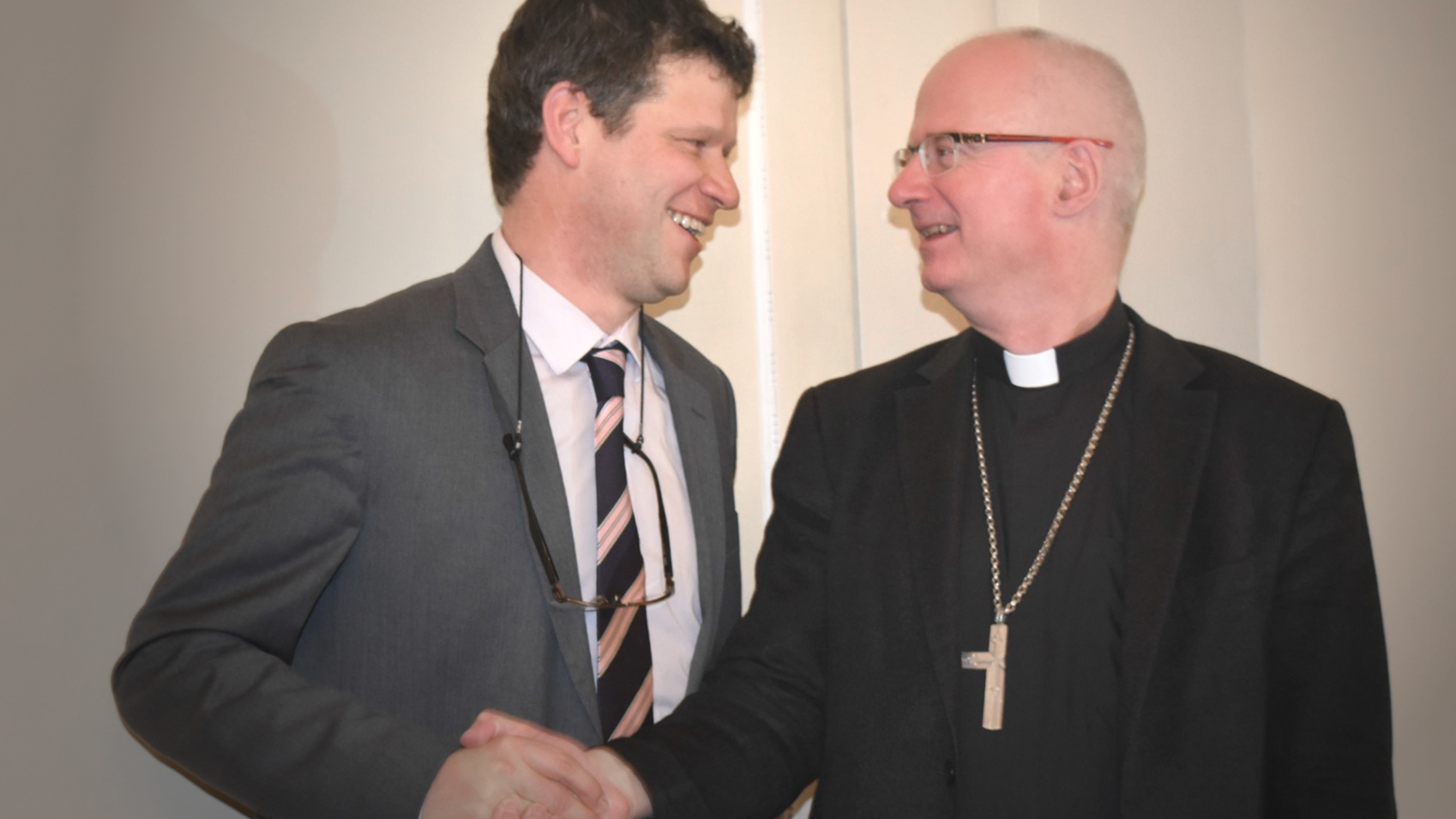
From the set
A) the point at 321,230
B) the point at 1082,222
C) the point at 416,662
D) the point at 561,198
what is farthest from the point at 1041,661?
the point at 321,230

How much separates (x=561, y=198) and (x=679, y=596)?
2.68 ft

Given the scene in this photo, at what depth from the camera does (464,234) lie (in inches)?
105

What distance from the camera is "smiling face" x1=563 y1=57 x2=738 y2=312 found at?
2297mm

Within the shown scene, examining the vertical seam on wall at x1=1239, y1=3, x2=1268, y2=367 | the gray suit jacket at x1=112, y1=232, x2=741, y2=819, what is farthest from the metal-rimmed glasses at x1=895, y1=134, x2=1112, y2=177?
the vertical seam on wall at x1=1239, y1=3, x2=1268, y2=367

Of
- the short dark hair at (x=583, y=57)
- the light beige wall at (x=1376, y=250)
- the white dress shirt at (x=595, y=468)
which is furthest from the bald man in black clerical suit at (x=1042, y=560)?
the light beige wall at (x=1376, y=250)

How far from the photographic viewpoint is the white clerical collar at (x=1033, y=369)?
230cm

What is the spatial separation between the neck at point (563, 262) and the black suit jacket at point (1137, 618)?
0.47 m

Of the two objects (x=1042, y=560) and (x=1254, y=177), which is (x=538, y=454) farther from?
(x=1254, y=177)

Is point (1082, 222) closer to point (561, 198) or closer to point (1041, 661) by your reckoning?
point (1041, 661)

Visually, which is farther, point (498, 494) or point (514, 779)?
point (498, 494)

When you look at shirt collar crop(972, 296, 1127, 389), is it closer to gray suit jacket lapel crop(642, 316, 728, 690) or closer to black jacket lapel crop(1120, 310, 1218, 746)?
black jacket lapel crop(1120, 310, 1218, 746)

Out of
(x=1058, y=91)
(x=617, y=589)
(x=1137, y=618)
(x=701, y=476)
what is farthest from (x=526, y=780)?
(x=1058, y=91)

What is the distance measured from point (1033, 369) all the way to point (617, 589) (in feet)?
3.00

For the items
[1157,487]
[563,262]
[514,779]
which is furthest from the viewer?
[563,262]
